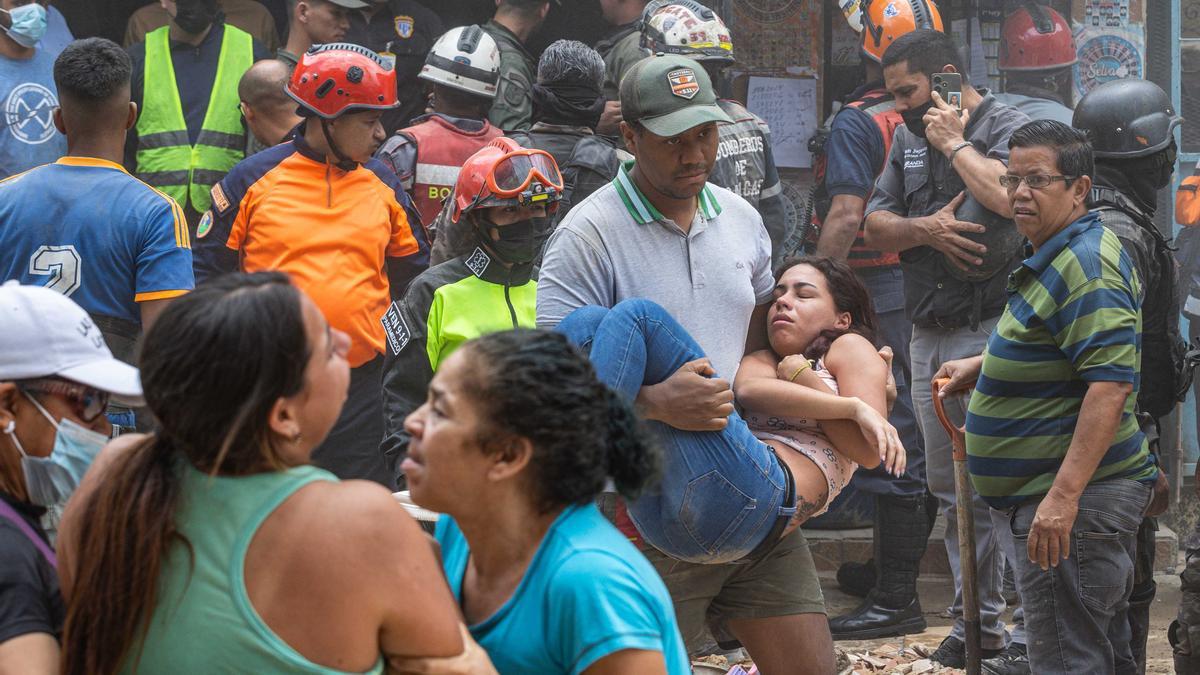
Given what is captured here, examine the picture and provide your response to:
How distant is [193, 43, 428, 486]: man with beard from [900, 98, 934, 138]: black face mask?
7.50 ft

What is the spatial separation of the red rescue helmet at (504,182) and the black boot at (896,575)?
262 cm

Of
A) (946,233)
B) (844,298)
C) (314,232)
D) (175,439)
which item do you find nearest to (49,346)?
(175,439)

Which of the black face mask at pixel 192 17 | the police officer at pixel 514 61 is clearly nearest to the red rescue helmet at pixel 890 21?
the police officer at pixel 514 61

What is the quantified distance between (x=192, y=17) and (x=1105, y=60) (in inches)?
191

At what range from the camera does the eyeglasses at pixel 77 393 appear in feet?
7.07

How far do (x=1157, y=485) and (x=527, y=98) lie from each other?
351 centimetres

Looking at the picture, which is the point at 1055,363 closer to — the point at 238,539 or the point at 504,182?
the point at 504,182

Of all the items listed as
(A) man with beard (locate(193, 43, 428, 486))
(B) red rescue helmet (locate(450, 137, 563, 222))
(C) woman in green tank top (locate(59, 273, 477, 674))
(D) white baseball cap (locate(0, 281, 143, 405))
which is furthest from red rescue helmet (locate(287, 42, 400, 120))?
(C) woman in green tank top (locate(59, 273, 477, 674))

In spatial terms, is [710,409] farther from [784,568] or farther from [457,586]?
[457,586]

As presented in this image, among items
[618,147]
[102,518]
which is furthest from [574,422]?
[618,147]

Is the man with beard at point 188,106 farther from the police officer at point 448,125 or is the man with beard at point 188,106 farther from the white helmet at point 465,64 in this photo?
the white helmet at point 465,64

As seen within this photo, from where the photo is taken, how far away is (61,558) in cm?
198

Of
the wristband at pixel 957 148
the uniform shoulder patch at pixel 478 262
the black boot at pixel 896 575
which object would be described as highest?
the wristband at pixel 957 148

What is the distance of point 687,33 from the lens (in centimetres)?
610
